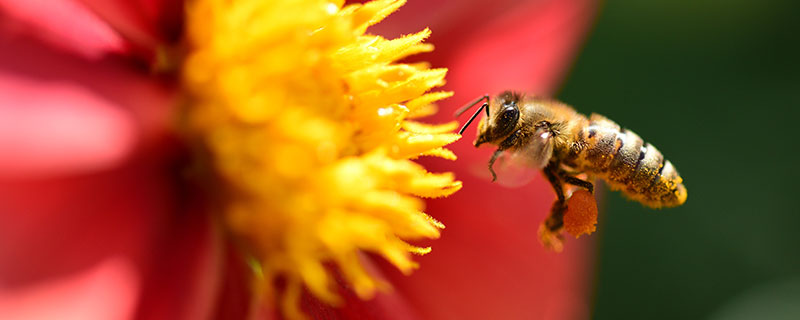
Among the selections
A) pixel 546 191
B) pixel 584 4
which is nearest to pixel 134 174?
pixel 546 191

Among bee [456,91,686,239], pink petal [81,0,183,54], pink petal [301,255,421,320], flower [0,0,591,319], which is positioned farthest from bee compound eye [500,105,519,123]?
pink petal [81,0,183,54]

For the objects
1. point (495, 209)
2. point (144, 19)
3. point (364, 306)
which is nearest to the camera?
point (144, 19)

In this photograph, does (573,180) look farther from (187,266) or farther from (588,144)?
(187,266)

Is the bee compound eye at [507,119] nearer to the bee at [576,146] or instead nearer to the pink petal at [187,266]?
the bee at [576,146]

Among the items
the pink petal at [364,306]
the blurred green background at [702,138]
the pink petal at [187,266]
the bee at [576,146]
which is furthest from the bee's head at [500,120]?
the blurred green background at [702,138]

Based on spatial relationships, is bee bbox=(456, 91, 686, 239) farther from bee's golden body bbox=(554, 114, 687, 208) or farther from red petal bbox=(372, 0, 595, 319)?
red petal bbox=(372, 0, 595, 319)

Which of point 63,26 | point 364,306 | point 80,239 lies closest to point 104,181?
point 80,239

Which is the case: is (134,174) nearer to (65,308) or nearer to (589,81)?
(65,308)
